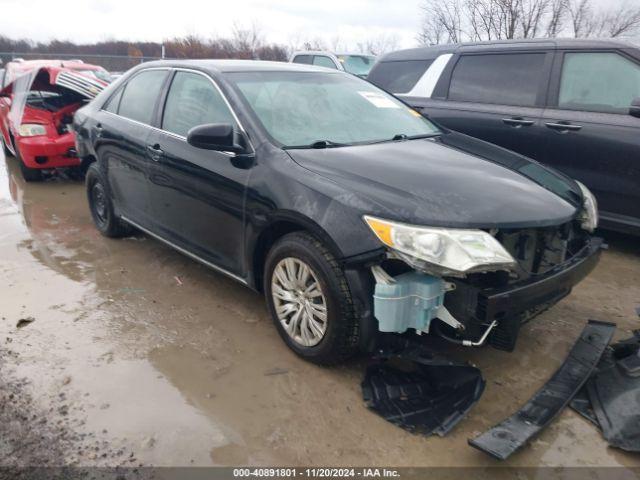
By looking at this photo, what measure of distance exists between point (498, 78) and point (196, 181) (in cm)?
339

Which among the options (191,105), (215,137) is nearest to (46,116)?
(191,105)

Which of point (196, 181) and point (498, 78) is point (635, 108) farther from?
point (196, 181)

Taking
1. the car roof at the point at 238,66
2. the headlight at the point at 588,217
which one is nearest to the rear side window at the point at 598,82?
the headlight at the point at 588,217

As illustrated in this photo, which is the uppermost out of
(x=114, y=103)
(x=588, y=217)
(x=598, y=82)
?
(x=598, y=82)

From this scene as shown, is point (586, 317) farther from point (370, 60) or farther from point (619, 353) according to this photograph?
point (370, 60)

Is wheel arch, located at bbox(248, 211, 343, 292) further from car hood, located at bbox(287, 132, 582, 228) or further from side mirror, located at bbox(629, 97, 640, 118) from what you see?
side mirror, located at bbox(629, 97, 640, 118)

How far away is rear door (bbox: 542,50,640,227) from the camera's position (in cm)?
420

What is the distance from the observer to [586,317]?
135 inches

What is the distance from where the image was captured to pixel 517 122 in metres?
4.82

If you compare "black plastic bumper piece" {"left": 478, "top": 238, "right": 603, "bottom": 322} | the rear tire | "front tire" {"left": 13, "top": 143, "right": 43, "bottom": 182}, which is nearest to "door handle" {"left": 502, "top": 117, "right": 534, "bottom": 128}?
"black plastic bumper piece" {"left": 478, "top": 238, "right": 603, "bottom": 322}

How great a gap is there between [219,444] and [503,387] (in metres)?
1.50

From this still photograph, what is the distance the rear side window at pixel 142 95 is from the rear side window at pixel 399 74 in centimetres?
281

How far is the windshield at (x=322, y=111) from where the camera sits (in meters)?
3.17

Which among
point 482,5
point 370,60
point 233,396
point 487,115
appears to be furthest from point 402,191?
point 482,5
